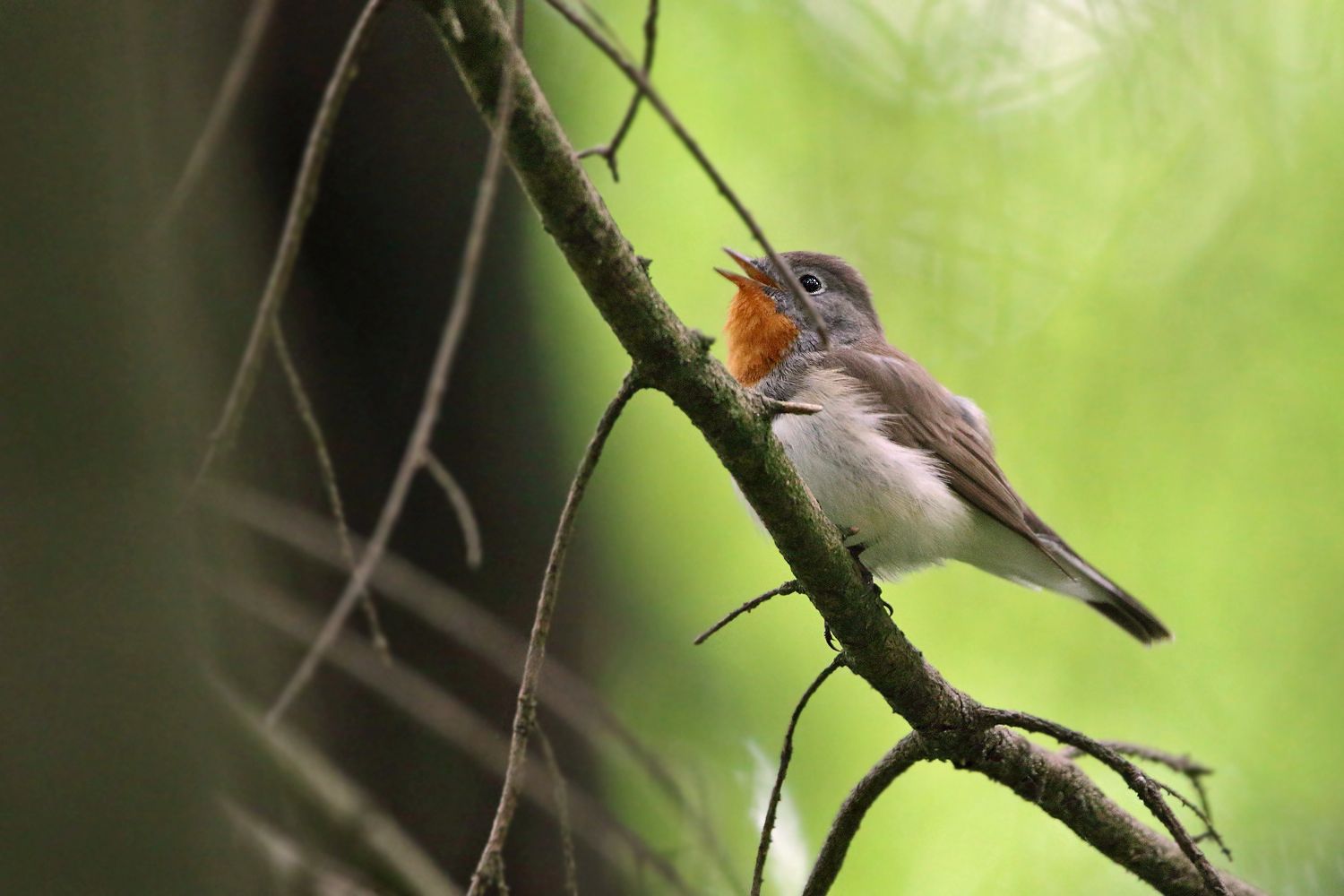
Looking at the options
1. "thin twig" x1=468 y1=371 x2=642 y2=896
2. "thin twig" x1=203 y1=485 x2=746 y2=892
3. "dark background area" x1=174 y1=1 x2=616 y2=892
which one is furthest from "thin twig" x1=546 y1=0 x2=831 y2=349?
"dark background area" x1=174 y1=1 x2=616 y2=892

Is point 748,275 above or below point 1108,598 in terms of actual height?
above

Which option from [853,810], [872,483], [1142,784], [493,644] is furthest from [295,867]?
[872,483]

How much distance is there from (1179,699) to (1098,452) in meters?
1.18

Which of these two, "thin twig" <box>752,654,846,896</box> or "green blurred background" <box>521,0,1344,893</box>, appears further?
"green blurred background" <box>521,0,1344,893</box>

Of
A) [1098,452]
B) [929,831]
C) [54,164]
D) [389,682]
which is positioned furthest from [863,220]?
[54,164]

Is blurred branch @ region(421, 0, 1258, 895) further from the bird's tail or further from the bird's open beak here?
the bird's open beak

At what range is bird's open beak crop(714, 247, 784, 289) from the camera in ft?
14.6

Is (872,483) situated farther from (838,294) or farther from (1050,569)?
(838,294)

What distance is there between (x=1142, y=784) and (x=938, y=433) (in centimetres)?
206

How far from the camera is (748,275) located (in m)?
4.57

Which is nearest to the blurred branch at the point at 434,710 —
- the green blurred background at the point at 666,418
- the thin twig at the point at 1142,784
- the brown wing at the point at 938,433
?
the green blurred background at the point at 666,418

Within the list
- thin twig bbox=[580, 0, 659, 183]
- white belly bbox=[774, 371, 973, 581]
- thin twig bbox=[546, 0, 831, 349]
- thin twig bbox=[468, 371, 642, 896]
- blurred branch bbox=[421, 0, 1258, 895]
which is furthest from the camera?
white belly bbox=[774, 371, 973, 581]

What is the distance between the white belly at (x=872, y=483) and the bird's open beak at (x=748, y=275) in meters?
0.63

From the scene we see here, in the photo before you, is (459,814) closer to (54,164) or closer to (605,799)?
(605,799)
